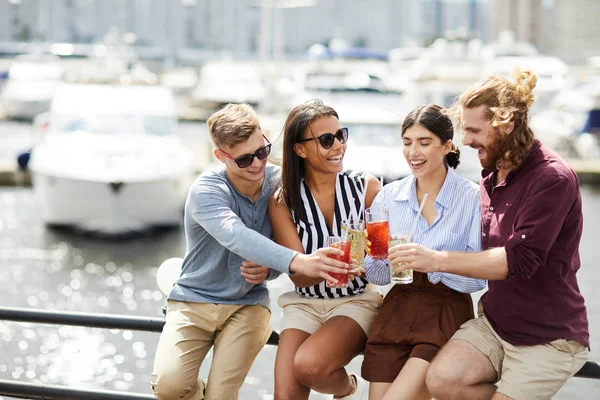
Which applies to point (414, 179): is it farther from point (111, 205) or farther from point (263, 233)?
point (111, 205)

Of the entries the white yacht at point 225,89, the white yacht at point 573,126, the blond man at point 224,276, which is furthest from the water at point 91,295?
the white yacht at point 225,89

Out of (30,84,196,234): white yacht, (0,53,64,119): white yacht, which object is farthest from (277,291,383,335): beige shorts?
(0,53,64,119): white yacht

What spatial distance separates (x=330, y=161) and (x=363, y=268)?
1.70 feet

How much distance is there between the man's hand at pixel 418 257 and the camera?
337 centimetres

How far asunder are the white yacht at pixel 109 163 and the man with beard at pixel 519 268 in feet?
46.3

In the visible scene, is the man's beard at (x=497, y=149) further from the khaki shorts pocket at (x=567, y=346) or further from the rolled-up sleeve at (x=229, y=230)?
the rolled-up sleeve at (x=229, y=230)

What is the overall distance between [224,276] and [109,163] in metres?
13.5

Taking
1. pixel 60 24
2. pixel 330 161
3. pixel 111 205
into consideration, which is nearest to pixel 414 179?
pixel 330 161

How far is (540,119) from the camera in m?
26.9

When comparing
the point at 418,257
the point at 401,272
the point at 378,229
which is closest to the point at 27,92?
the point at 378,229

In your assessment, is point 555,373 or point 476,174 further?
point 476,174

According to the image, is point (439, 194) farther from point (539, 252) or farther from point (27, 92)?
point (27, 92)

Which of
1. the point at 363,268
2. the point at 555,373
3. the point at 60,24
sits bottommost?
the point at 555,373

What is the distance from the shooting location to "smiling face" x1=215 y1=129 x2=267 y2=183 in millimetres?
3893
